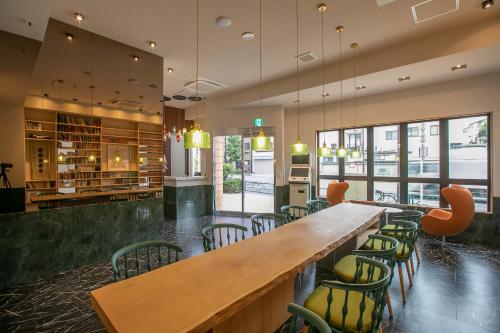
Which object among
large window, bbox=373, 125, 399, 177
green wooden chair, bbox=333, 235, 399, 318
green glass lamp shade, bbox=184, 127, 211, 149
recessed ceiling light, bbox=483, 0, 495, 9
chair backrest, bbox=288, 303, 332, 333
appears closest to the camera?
chair backrest, bbox=288, 303, 332, 333

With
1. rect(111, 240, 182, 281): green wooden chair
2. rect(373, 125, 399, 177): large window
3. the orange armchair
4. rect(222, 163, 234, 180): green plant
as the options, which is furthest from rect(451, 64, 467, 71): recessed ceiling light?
rect(222, 163, 234, 180): green plant

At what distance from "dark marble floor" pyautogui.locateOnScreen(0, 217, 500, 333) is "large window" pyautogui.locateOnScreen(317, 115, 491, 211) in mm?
1641

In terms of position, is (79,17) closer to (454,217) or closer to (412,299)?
(412,299)

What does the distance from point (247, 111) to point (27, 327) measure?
6326 mm

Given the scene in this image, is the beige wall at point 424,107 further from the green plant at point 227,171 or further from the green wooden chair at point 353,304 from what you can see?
the green wooden chair at point 353,304

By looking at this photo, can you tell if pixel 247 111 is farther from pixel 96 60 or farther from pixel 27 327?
pixel 27 327

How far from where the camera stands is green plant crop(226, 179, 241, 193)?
7664 mm

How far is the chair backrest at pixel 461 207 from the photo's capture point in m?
4.29

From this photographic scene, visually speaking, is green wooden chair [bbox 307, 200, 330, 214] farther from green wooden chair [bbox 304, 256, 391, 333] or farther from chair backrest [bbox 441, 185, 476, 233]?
green wooden chair [bbox 304, 256, 391, 333]

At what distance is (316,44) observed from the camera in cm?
439

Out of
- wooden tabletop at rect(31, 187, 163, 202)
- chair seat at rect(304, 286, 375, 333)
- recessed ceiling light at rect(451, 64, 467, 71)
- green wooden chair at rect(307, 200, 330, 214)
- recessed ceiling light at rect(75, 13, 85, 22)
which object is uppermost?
recessed ceiling light at rect(75, 13, 85, 22)

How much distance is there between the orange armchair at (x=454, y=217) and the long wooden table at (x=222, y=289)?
292cm

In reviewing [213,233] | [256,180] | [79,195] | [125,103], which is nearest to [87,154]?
[79,195]

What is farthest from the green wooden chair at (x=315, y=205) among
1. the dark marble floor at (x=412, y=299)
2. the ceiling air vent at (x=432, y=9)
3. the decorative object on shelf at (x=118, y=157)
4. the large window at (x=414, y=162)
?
the decorative object on shelf at (x=118, y=157)
